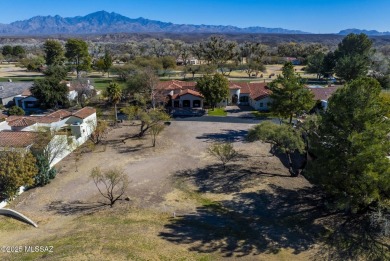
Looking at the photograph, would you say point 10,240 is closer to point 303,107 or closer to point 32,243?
point 32,243

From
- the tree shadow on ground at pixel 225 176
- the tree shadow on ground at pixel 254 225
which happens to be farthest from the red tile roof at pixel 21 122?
the tree shadow on ground at pixel 254 225

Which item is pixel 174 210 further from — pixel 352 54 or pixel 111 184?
pixel 352 54

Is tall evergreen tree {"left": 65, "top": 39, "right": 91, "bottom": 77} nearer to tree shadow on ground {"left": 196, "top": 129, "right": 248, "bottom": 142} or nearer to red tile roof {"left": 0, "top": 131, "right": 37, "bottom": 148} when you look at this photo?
red tile roof {"left": 0, "top": 131, "right": 37, "bottom": 148}

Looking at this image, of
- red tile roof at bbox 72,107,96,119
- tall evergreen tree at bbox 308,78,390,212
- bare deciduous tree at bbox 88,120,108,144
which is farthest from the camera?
red tile roof at bbox 72,107,96,119

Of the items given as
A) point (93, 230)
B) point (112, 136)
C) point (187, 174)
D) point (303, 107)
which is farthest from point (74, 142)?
point (303, 107)

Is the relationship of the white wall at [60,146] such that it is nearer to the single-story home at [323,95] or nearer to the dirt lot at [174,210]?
the dirt lot at [174,210]

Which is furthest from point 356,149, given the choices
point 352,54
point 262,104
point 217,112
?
point 352,54

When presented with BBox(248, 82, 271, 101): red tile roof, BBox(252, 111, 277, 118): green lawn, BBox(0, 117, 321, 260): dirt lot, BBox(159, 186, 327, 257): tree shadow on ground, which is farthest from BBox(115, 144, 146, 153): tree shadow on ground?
BBox(248, 82, 271, 101): red tile roof
